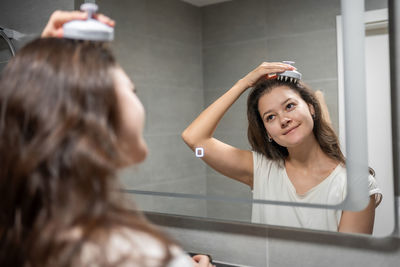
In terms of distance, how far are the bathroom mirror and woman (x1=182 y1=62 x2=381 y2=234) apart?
2 cm

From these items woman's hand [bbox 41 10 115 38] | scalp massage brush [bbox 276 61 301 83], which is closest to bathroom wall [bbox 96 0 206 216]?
scalp massage brush [bbox 276 61 301 83]

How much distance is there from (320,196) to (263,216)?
171 mm

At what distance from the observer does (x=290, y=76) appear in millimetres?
941

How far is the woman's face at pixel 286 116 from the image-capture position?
3.06 ft

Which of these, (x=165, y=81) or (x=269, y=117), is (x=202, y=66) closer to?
(x=165, y=81)

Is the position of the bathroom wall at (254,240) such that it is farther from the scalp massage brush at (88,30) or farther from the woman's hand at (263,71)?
the scalp massage brush at (88,30)

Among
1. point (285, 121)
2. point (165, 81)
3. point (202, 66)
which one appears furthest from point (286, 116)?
point (165, 81)

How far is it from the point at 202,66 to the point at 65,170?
64 centimetres

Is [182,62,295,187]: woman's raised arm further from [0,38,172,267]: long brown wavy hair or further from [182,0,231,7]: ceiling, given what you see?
[0,38,172,267]: long brown wavy hair

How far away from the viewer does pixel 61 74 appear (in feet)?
1.68

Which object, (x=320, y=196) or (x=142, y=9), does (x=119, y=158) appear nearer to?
(x=320, y=196)

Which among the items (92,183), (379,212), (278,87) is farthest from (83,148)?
(379,212)

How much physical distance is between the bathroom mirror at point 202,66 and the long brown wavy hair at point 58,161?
0.38 metres

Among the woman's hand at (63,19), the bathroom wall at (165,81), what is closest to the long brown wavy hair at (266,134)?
the bathroom wall at (165,81)
